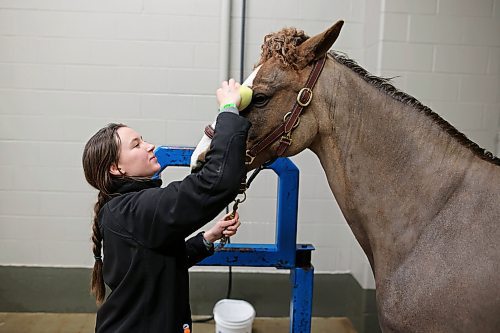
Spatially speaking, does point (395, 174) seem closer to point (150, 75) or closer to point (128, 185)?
point (128, 185)

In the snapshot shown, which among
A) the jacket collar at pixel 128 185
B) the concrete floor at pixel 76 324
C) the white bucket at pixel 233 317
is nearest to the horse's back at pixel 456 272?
the jacket collar at pixel 128 185

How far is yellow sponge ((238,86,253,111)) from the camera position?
1.10 m

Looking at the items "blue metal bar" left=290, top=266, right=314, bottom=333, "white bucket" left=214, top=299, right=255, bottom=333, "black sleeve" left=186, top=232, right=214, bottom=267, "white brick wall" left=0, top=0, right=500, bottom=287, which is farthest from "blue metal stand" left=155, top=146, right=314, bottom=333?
"white brick wall" left=0, top=0, right=500, bottom=287

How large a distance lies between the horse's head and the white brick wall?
4.89 feet

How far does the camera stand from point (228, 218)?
4.50 feet

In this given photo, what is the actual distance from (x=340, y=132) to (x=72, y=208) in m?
2.12

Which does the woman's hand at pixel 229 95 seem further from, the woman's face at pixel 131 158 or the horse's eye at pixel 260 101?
the woman's face at pixel 131 158

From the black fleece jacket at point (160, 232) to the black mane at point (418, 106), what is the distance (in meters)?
0.39

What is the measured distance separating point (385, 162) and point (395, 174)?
0.04 meters

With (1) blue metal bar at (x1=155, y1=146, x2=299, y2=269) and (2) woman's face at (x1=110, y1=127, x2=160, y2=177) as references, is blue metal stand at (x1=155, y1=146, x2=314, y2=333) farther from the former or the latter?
(2) woman's face at (x1=110, y1=127, x2=160, y2=177)

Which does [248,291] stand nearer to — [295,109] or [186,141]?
[186,141]

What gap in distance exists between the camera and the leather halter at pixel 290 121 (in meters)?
1.15

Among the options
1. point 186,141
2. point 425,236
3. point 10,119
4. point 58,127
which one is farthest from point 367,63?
point 10,119

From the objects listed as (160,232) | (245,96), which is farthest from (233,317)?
(245,96)
